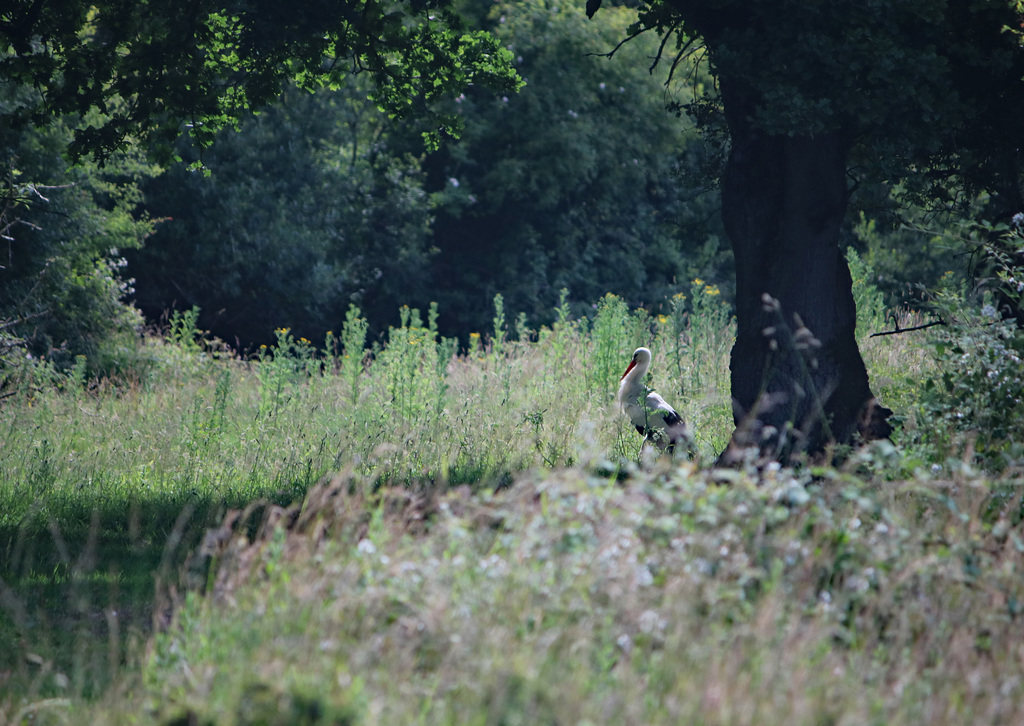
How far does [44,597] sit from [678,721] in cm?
454

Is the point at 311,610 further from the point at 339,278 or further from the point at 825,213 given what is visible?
the point at 339,278

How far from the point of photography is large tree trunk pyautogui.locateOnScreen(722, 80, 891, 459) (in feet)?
27.1

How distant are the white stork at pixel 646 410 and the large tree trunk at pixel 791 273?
0.61 metres

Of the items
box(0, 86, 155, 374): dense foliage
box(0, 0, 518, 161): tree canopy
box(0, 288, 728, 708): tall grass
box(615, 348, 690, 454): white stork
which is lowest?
box(0, 288, 728, 708): tall grass

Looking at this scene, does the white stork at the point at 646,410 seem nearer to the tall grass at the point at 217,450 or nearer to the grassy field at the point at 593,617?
the tall grass at the point at 217,450

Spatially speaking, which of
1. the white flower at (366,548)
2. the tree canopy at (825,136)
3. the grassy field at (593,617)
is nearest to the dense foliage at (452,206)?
the tree canopy at (825,136)

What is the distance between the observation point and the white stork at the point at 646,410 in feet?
27.0

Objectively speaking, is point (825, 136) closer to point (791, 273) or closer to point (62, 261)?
point (791, 273)

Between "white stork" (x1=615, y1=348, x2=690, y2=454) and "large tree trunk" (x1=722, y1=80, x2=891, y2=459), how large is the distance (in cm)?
61

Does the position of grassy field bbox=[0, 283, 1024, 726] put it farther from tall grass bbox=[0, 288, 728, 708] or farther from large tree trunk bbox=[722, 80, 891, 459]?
large tree trunk bbox=[722, 80, 891, 459]

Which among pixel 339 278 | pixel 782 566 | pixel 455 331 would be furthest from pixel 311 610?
pixel 455 331

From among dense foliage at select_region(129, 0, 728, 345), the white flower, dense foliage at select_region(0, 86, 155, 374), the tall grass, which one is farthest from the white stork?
dense foliage at select_region(129, 0, 728, 345)

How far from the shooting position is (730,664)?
128 inches

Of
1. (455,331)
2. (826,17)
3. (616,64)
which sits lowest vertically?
(455,331)
